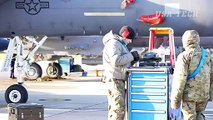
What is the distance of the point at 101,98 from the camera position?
53.2 ft

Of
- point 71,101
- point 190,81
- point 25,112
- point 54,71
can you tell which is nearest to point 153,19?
point 71,101

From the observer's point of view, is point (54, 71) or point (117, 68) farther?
point (54, 71)

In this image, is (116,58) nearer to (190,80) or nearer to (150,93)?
(150,93)

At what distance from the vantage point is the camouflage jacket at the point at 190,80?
24.0ft

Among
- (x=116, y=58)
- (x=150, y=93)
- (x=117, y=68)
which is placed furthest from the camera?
(x=117, y=68)

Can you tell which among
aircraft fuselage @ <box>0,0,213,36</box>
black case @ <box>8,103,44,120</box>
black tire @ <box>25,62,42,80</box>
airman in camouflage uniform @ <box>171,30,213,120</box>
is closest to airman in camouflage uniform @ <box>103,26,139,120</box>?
black case @ <box>8,103,44,120</box>

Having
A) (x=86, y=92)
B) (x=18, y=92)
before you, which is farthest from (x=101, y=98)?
(x=18, y=92)

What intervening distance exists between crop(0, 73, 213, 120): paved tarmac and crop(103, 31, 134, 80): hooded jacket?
3.07 metres

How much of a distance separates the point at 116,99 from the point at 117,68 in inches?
18.2

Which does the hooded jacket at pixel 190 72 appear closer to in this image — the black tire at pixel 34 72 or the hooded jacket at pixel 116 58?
the hooded jacket at pixel 116 58

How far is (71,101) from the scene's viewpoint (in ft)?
50.3

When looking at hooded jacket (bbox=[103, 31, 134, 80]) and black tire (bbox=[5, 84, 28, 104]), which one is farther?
black tire (bbox=[5, 84, 28, 104])

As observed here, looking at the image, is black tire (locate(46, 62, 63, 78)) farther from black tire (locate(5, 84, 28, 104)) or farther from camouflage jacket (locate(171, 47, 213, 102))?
camouflage jacket (locate(171, 47, 213, 102))

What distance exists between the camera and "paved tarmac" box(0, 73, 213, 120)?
12180 mm
